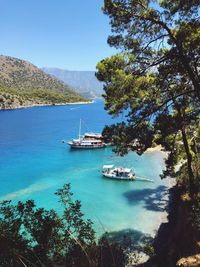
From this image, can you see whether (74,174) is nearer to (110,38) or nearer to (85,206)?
(85,206)

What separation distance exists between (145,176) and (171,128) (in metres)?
29.9

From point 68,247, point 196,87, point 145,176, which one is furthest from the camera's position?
point 145,176

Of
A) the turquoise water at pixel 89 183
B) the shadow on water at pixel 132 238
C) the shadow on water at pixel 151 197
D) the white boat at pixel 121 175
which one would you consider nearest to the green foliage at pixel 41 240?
the turquoise water at pixel 89 183

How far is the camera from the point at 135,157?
5362 cm

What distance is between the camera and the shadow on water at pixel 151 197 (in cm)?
2924

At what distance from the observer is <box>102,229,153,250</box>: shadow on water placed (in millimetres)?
21000

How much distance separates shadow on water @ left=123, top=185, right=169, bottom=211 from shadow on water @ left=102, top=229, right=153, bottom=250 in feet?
18.7

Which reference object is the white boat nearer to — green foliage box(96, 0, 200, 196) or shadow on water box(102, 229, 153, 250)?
shadow on water box(102, 229, 153, 250)

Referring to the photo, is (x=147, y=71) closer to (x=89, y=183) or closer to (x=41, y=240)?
(x=41, y=240)

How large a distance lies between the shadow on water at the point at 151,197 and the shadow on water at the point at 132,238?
569 cm

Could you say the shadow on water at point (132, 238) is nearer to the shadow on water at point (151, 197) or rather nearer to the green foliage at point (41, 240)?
the shadow on water at point (151, 197)

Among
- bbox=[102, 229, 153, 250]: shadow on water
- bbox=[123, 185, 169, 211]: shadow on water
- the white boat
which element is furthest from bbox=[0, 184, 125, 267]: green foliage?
the white boat

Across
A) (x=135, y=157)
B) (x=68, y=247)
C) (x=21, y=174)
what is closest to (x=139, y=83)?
(x=68, y=247)

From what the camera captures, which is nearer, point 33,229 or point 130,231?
point 33,229
